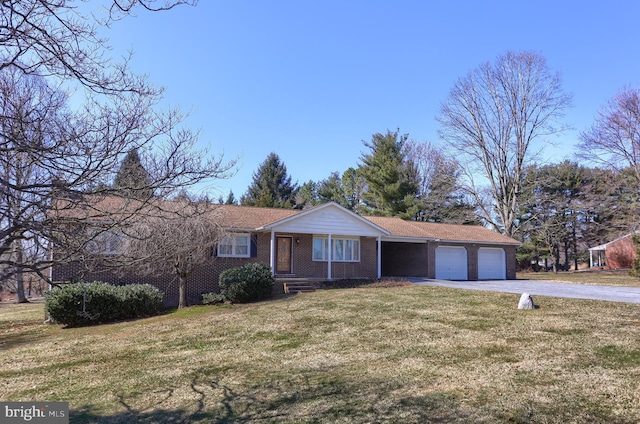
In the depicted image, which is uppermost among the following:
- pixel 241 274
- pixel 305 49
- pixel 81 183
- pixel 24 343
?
pixel 305 49

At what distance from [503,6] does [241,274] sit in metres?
12.6

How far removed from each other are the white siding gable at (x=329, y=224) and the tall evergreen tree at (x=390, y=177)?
15.2m

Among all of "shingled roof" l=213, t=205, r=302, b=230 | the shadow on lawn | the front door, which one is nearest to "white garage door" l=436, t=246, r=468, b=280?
the front door

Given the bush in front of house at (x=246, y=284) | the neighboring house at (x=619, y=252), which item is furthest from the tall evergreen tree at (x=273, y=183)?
the neighboring house at (x=619, y=252)

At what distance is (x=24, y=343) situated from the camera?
12055 mm

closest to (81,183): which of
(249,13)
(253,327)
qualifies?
(249,13)

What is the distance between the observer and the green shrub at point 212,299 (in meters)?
16.4

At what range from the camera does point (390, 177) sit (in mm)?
36906

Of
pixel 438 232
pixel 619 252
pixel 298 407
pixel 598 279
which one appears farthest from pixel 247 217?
pixel 619 252

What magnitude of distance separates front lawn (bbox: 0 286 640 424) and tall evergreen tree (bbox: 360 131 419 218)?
933 inches

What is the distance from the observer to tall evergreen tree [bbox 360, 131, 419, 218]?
A: 36.8m

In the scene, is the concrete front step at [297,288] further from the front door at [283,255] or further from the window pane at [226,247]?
the window pane at [226,247]

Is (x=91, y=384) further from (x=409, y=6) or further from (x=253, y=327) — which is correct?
(x=409, y=6)

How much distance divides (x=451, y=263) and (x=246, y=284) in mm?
14011
